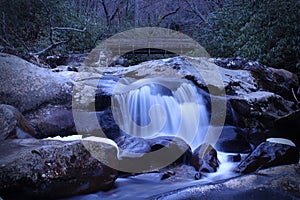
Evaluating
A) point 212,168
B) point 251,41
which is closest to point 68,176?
point 212,168

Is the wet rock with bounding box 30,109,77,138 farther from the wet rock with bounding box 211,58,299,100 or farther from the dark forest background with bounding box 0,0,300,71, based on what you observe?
the wet rock with bounding box 211,58,299,100

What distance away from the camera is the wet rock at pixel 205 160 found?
4051 mm

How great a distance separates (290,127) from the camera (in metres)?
5.57

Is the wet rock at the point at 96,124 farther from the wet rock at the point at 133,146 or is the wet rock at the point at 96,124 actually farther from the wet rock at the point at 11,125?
the wet rock at the point at 11,125

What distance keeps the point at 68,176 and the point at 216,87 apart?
4280mm

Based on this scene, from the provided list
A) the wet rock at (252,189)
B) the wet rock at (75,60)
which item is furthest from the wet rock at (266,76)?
the wet rock at (75,60)

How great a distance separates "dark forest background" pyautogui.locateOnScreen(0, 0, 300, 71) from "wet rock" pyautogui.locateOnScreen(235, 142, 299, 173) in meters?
4.19

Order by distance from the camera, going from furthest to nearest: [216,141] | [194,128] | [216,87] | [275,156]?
[216,87], [194,128], [216,141], [275,156]

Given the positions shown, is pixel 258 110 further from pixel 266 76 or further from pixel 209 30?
pixel 209 30

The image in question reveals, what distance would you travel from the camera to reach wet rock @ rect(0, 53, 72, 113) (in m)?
5.08

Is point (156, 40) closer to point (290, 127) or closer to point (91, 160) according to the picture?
point (290, 127)

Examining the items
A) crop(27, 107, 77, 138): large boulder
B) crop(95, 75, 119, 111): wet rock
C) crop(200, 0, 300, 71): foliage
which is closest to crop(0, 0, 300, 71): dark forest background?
crop(200, 0, 300, 71): foliage

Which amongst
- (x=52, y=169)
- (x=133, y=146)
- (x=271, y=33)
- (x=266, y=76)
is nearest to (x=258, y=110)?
(x=266, y=76)

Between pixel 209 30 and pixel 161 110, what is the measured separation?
25.1 feet
